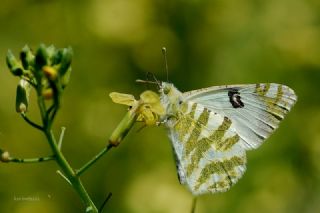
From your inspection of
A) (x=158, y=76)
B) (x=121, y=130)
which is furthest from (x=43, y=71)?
(x=158, y=76)

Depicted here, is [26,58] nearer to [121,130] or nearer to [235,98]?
[121,130]

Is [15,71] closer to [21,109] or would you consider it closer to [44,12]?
[21,109]

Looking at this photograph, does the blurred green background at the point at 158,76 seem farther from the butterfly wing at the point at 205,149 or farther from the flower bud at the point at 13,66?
the flower bud at the point at 13,66

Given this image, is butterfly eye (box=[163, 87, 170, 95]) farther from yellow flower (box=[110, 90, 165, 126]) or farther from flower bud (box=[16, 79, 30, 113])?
flower bud (box=[16, 79, 30, 113])

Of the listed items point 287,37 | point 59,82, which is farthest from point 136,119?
point 287,37

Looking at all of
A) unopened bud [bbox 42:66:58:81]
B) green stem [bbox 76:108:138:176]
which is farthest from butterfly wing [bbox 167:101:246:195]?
unopened bud [bbox 42:66:58:81]
